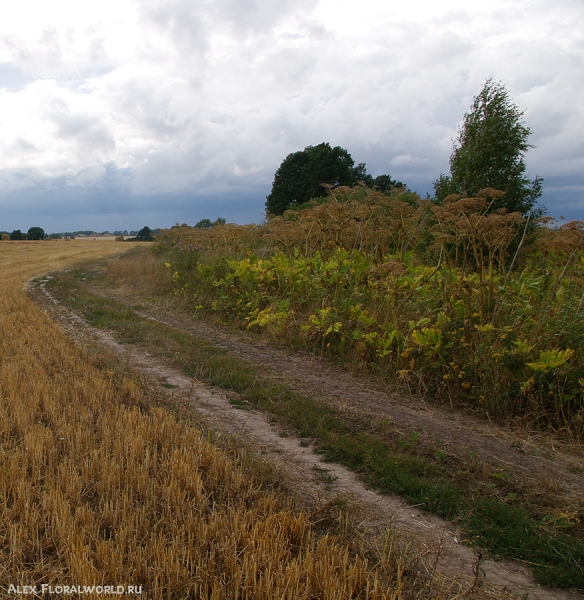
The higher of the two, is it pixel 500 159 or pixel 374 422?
pixel 500 159

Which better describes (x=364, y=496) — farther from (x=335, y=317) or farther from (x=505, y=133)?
(x=505, y=133)

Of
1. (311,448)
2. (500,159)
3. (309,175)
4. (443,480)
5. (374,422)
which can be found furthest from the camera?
(309,175)

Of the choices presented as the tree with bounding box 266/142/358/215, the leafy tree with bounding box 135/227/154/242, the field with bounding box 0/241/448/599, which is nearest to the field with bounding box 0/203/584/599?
the field with bounding box 0/241/448/599

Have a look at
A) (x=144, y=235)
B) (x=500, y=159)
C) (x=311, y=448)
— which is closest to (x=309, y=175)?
(x=500, y=159)

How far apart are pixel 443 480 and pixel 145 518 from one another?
2321 mm

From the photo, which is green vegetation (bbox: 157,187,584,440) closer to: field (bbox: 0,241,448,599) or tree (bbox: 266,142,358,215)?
field (bbox: 0,241,448,599)

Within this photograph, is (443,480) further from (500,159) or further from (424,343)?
(500,159)

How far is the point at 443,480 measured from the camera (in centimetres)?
382

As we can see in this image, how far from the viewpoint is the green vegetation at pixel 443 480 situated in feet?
9.83

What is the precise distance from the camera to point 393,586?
8.48 feet

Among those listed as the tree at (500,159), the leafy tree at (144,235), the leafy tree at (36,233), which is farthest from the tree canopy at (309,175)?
the leafy tree at (36,233)

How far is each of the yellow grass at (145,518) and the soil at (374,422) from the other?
464mm

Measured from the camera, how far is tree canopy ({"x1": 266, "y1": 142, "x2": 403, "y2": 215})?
38281 millimetres

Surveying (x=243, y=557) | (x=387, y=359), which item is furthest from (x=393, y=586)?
(x=387, y=359)
